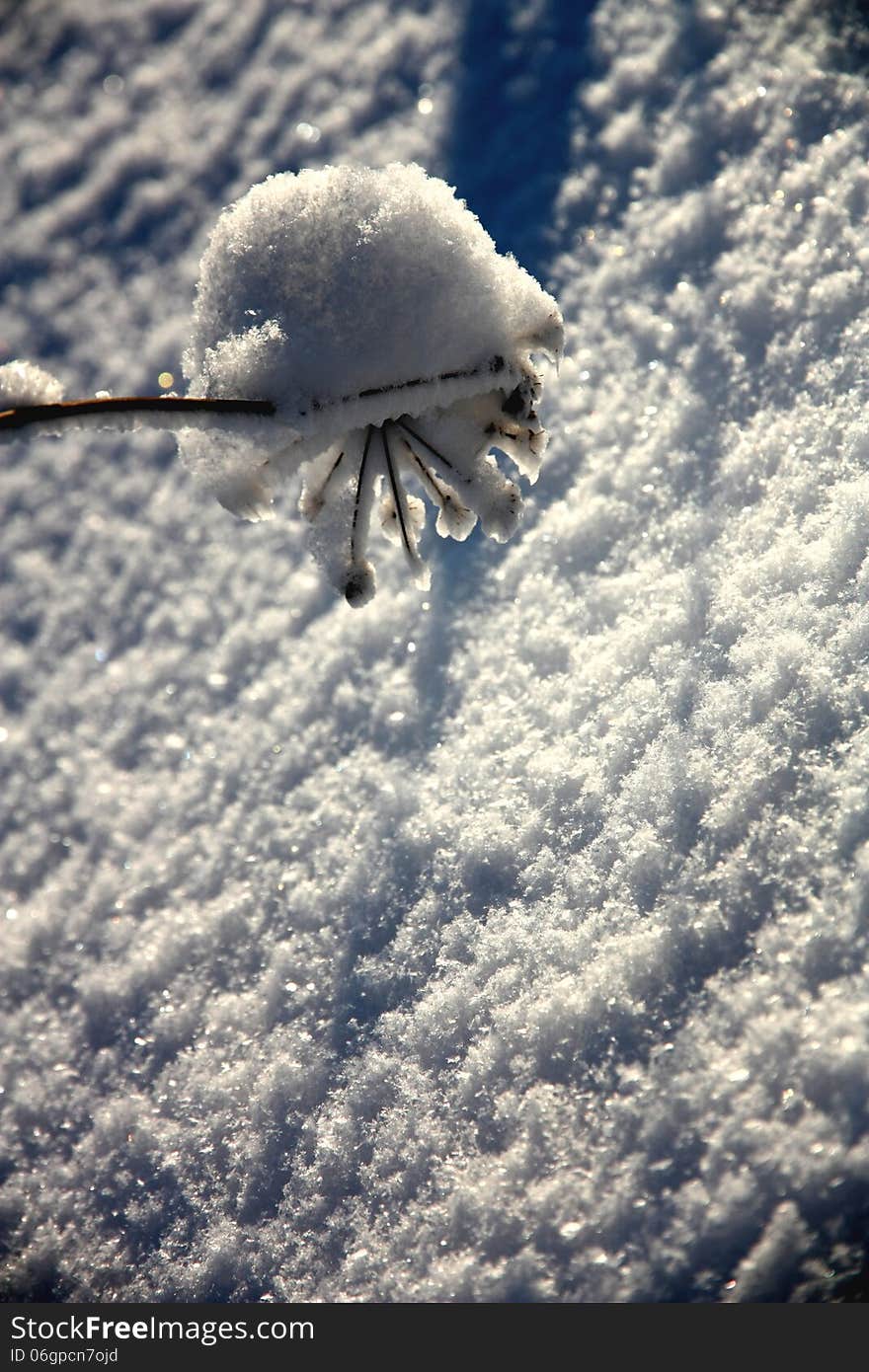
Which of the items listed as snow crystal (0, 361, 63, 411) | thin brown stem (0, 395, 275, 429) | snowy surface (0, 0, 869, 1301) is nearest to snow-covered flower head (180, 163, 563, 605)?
thin brown stem (0, 395, 275, 429)

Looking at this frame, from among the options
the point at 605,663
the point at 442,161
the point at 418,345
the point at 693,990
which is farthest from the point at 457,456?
the point at 442,161

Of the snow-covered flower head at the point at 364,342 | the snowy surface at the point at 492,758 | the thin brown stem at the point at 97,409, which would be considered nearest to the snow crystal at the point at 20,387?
the thin brown stem at the point at 97,409

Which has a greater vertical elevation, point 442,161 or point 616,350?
point 442,161

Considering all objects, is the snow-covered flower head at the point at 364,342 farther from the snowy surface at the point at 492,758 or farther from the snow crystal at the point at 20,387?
the snowy surface at the point at 492,758

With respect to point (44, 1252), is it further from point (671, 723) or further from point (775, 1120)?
point (671, 723)

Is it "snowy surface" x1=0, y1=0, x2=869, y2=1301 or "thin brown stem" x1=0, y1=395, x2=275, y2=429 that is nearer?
"thin brown stem" x1=0, y1=395, x2=275, y2=429

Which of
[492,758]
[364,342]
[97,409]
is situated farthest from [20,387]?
[492,758]

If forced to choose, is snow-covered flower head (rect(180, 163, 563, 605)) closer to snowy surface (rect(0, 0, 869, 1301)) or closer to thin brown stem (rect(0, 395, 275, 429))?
thin brown stem (rect(0, 395, 275, 429))
